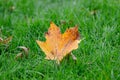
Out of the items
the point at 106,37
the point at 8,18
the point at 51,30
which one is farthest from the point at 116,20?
the point at 8,18

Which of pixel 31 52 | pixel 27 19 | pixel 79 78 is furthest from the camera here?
pixel 27 19

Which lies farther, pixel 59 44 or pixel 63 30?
pixel 63 30

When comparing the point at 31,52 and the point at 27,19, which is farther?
the point at 27,19

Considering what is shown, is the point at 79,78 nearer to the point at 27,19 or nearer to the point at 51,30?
the point at 51,30
